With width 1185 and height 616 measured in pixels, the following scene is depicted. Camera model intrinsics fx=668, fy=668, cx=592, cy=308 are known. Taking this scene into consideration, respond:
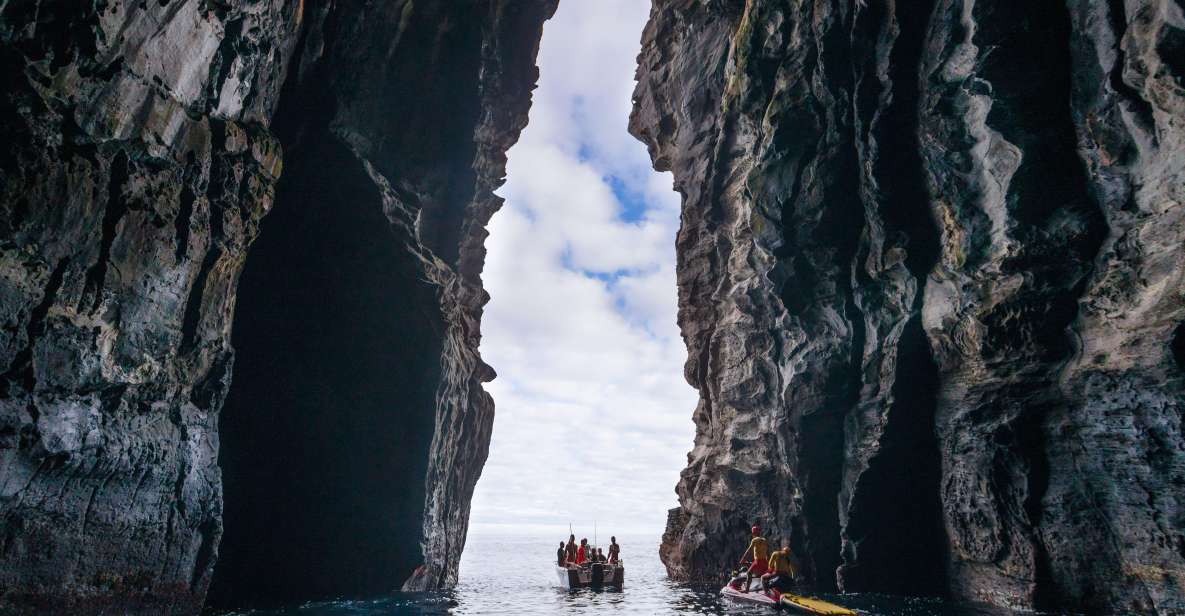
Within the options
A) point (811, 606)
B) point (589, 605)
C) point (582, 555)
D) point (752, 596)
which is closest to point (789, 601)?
point (811, 606)

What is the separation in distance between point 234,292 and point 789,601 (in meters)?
17.6

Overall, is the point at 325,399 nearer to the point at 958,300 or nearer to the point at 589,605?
the point at 589,605

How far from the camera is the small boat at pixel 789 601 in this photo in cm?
1679

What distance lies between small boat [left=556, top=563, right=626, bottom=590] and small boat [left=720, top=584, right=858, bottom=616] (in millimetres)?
7270

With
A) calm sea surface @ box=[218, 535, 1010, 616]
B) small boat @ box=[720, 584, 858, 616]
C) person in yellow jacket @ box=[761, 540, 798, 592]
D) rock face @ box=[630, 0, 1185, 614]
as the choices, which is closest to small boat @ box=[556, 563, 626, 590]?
calm sea surface @ box=[218, 535, 1010, 616]

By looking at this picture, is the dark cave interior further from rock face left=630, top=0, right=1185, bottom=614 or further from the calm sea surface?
rock face left=630, top=0, right=1185, bottom=614

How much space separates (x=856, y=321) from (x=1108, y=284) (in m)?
8.59

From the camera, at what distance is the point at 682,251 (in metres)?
36.6

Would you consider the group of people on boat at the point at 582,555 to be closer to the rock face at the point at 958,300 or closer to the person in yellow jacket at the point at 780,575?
the rock face at the point at 958,300

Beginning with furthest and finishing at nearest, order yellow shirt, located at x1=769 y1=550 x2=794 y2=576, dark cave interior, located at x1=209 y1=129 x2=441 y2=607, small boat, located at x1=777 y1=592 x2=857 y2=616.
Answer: dark cave interior, located at x1=209 y1=129 x2=441 y2=607 < yellow shirt, located at x1=769 y1=550 x2=794 y2=576 < small boat, located at x1=777 y1=592 x2=857 y2=616

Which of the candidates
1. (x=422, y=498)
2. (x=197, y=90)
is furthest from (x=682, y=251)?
(x=197, y=90)

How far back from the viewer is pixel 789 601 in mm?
18750

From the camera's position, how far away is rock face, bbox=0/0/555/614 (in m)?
12.3

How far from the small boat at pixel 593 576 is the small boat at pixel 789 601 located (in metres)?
7.27
